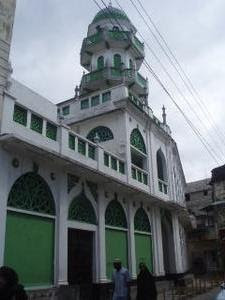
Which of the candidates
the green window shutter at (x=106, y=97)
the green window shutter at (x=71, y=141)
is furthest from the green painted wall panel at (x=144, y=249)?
the green window shutter at (x=106, y=97)

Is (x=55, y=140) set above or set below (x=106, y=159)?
below

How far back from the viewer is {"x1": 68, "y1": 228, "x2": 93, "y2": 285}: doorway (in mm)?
12977

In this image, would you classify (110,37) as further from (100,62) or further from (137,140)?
(137,140)

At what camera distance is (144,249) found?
17891mm

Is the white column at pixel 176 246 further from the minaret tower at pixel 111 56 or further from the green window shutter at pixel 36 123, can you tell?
the green window shutter at pixel 36 123

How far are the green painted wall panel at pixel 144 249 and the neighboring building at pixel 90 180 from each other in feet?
0.15

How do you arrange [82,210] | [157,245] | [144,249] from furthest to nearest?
1. [157,245]
2. [144,249]
3. [82,210]

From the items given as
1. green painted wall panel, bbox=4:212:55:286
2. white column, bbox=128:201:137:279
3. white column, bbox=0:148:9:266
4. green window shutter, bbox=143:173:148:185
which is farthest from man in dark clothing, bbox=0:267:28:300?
green window shutter, bbox=143:173:148:185

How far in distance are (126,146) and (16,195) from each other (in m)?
7.76

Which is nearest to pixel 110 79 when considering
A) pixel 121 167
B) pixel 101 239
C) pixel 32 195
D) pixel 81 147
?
pixel 121 167

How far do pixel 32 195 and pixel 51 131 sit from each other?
93.8 inches

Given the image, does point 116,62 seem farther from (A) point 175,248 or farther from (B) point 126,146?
(A) point 175,248

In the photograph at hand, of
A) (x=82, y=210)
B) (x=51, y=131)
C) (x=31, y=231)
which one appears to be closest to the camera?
(x=31, y=231)

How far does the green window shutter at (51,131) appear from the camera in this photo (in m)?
12.4
